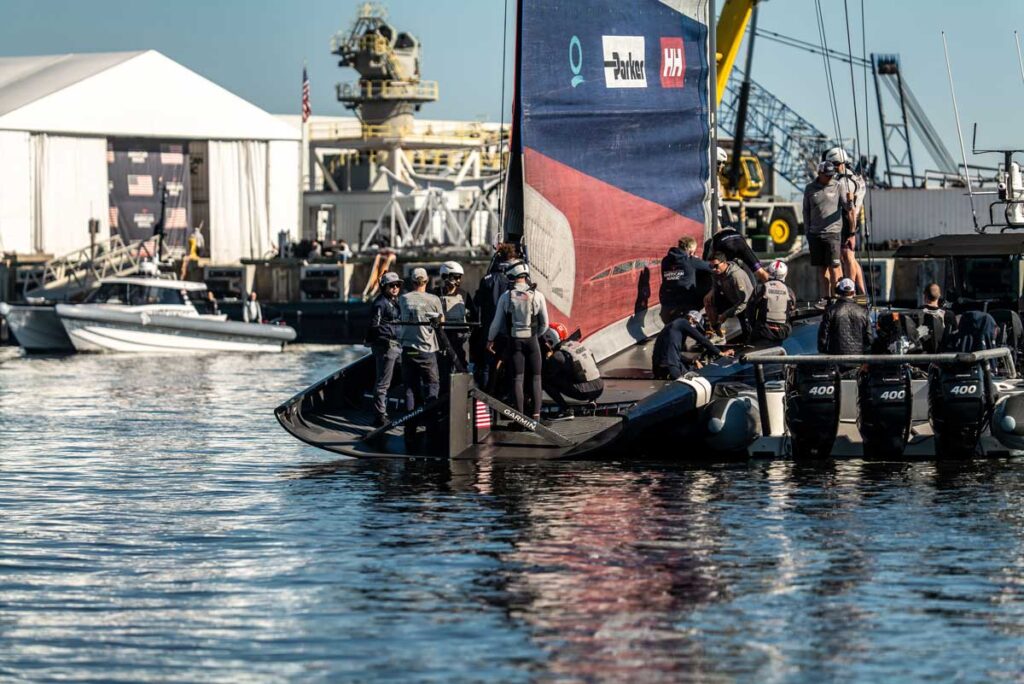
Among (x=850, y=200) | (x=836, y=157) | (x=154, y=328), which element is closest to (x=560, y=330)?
(x=836, y=157)

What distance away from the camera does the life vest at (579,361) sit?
19156mm

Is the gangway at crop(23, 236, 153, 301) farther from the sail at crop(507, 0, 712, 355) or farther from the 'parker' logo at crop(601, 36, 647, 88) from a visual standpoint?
the 'parker' logo at crop(601, 36, 647, 88)

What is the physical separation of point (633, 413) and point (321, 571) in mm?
5669

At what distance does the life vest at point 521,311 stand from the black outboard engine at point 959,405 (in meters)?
4.02

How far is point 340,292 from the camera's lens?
5728 cm

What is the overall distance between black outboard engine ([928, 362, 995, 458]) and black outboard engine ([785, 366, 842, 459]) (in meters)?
0.96

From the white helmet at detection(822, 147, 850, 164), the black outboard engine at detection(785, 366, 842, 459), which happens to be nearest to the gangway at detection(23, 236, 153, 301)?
the white helmet at detection(822, 147, 850, 164)

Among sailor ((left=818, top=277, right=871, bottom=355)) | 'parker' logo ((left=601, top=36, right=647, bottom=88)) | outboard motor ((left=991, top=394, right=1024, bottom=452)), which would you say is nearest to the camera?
outboard motor ((left=991, top=394, right=1024, bottom=452))

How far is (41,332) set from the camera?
157 ft

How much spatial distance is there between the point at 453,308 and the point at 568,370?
4.69 feet

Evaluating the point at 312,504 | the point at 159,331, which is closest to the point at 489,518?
the point at 312,504

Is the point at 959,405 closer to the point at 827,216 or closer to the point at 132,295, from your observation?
the point at 827,216

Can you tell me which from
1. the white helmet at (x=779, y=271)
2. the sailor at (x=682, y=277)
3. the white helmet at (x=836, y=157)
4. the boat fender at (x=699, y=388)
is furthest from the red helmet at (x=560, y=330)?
the white helmet at (x=836, y=157)

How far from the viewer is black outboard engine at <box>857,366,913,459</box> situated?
1777cm
